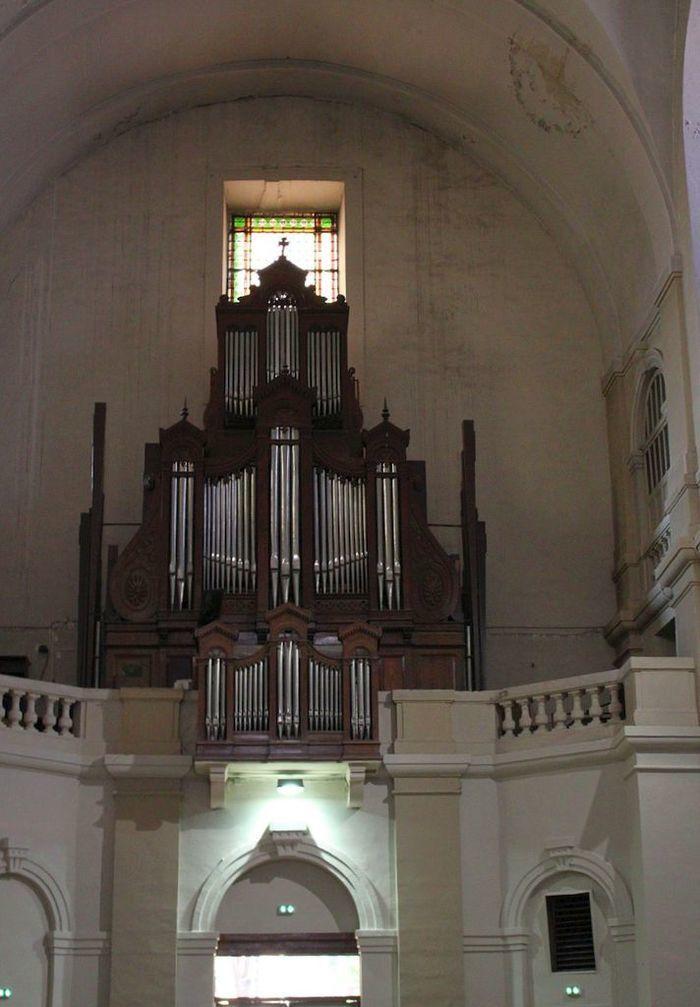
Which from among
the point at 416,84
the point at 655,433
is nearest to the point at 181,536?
the point at 655,433

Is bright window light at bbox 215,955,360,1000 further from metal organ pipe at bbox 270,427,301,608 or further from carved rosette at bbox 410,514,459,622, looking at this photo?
carved rosette at bbox 410,514,459,622

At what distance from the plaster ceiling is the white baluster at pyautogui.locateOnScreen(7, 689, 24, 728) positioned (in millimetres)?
7064

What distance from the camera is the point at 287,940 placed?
16750mm

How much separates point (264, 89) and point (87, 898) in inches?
433

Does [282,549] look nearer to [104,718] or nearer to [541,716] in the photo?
[104,718]

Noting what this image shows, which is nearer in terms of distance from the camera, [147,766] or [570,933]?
[570,933]

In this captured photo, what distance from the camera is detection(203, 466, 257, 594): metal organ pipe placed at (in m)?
18.6

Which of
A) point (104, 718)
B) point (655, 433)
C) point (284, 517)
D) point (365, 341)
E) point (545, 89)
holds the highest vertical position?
point (545, 89)

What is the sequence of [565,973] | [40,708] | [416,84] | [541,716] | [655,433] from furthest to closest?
[416,84] → [655,433] → [40,708] → [541,716] → [565,973]

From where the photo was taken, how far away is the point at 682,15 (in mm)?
18219

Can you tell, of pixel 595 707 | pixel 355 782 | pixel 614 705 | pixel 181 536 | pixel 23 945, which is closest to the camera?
pixel 23 945

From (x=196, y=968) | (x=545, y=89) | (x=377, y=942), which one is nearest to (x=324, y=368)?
(x=545, y=89)

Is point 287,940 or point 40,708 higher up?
point 40,708

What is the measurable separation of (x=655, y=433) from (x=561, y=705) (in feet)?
12.9
